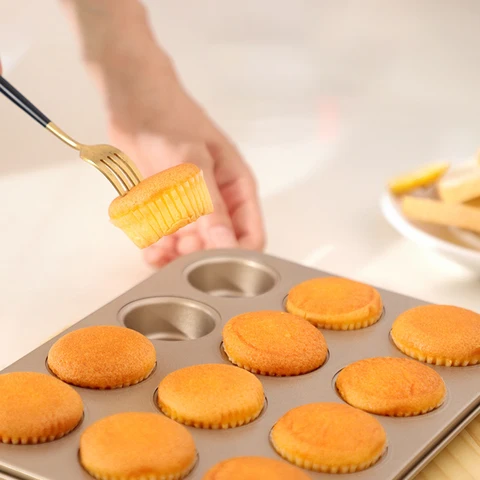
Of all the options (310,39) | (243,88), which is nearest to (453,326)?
(243,88)

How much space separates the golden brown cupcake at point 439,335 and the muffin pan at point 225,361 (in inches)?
Answer: 0.8

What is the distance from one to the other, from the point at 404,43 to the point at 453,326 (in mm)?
2443

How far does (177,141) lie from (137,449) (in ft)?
4.20

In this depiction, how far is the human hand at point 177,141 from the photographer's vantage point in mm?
2416

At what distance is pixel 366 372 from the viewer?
1.57 metres

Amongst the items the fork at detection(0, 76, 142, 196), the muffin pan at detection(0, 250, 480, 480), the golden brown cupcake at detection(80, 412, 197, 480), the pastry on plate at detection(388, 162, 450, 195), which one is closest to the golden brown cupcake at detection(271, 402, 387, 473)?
the muffin pan at detection(0, 250, 480, 480)

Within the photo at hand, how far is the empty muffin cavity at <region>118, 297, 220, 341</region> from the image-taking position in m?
1.84

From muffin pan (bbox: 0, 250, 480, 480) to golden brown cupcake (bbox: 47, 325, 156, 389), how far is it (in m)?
0.02

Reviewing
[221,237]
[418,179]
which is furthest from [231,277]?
[418,179]

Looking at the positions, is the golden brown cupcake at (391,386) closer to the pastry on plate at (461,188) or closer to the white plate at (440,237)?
the white plate at (440,237)

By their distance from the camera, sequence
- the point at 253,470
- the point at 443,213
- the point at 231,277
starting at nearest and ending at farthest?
the point at 253,470, the point at 231,277, the point at 443,213

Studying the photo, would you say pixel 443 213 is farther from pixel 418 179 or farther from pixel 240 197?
pixel 240 197

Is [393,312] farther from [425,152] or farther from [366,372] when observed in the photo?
[425,152]

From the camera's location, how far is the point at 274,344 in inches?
64.6
